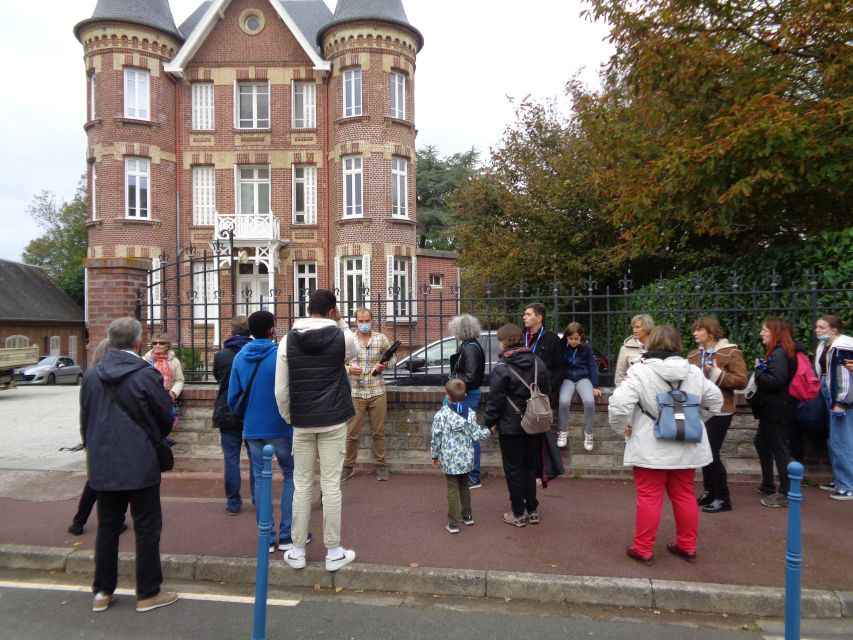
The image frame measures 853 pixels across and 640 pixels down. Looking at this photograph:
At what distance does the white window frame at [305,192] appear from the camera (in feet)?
76.6

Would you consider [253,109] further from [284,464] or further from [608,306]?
[284,464]

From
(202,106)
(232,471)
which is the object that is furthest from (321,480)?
(202,106)

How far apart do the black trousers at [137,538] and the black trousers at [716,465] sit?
479 centimetres

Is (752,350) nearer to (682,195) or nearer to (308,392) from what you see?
(682,195)

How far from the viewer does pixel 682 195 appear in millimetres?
8570

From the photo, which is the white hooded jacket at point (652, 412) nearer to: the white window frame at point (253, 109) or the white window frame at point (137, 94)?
the white window frame at point (253, 109)

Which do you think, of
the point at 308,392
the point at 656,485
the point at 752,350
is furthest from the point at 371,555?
the point at 752,350

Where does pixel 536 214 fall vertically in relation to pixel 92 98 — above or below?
below

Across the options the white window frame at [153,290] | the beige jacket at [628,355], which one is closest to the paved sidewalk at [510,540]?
the beige jacket at [628,355]

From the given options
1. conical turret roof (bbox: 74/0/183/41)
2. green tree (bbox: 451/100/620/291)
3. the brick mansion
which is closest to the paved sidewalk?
green tree (bbox: 451/100/620/291)

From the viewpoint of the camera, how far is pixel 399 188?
23.0 metres

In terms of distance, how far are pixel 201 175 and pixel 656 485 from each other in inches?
886

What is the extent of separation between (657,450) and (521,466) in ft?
4.29

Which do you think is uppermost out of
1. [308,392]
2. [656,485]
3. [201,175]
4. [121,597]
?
[201,175]
